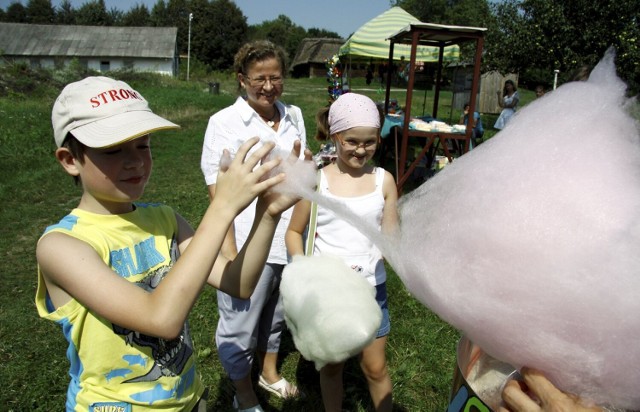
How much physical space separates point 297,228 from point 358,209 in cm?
31

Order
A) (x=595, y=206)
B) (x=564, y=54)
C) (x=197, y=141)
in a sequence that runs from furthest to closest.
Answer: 1. (x=564, y=54)
2. (x=197, y=141)
3. (x=595, y=206)

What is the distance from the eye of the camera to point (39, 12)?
243 feet

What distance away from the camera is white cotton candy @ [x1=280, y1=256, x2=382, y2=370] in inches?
58.3

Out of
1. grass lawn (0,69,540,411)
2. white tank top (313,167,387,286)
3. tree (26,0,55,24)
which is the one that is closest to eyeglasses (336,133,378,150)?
white tank top (313,167,387,286)

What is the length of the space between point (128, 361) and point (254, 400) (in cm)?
126

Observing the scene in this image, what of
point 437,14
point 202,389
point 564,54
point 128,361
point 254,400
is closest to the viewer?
point 128,361

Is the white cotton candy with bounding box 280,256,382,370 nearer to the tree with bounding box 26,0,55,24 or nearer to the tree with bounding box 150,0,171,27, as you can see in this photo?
the tree with bounding box 150,0,171,27

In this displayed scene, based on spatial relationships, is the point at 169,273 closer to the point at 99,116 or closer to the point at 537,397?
the point at 99,116

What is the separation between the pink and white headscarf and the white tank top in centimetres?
30

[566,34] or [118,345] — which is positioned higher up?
[566,34]

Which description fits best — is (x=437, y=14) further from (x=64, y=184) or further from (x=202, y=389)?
(x=202, y=389)

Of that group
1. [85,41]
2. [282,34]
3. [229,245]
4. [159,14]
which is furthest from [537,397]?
[159,14]

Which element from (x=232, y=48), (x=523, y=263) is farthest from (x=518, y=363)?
(x=232, y=48)

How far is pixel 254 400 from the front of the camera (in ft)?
8.21
